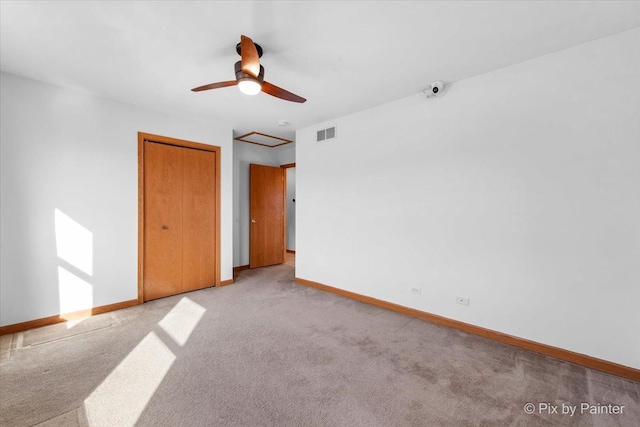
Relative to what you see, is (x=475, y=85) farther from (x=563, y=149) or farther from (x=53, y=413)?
(x=53, y=413)

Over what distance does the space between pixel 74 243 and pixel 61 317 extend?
853 mm

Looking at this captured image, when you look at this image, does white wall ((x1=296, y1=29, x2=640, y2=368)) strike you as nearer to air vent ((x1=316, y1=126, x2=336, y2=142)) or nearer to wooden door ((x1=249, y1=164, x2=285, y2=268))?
air vent ((x1=316, y1=126, x2=336, y2=142))

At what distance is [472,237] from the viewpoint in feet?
9.74

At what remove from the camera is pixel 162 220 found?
4027 millimetres

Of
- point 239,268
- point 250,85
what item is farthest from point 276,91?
point 239,268

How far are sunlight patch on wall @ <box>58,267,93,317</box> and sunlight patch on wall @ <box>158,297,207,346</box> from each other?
99cm

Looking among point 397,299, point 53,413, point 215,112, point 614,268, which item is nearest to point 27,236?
point 53,413

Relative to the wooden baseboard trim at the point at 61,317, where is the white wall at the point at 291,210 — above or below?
above

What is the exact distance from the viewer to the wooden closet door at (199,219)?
4262 mm

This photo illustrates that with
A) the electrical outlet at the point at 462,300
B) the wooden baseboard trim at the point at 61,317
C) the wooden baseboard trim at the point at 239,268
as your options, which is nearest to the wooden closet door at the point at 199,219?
the wooden baseboard trim at the point at 61,317

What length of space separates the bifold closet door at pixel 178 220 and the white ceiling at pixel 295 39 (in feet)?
3.57

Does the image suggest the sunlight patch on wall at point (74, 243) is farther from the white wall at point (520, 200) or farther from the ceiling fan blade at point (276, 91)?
the white wall at point (520, 200)

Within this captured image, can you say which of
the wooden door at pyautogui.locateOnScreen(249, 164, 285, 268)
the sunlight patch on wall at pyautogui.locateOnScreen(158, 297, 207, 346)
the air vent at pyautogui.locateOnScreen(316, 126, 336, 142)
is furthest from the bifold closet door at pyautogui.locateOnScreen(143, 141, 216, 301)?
the air vent at pyautogui.locateOnScreen(316, 126, 336, 142)

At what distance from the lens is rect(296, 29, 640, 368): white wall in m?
2.23
